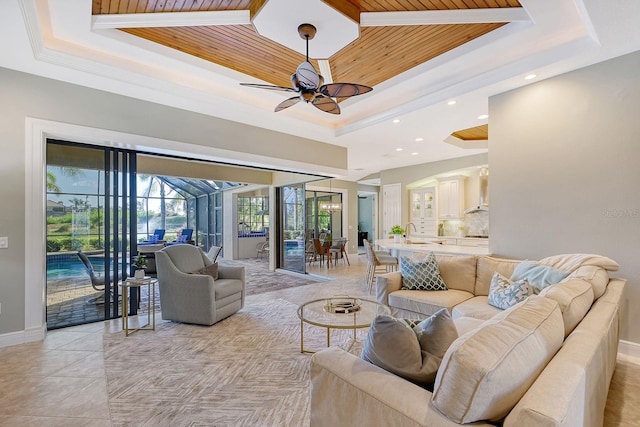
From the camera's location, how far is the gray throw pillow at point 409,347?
130 centimetres

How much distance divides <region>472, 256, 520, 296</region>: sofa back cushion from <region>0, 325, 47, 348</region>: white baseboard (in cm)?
486

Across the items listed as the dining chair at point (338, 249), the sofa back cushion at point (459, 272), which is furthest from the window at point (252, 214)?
the sofa back cushion at point (459, 272)

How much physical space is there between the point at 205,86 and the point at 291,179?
149 inches

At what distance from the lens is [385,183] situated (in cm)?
938

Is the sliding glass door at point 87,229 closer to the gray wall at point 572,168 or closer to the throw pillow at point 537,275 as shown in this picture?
the throw pillow at point 537,275

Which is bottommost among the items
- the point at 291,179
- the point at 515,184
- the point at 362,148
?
the point at 515,184

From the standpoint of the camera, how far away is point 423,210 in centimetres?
855

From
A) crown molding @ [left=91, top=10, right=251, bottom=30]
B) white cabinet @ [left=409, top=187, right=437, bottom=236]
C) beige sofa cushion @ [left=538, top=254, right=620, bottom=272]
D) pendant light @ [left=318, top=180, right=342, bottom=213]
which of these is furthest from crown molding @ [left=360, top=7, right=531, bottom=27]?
pendant light @ [left=318, top=180, right=342, bottom=213]

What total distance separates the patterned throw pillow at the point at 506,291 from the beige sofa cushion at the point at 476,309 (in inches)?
3.1

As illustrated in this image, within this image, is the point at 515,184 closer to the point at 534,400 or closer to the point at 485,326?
the point at 485,326

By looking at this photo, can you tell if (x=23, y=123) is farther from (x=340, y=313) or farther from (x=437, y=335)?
(x=437, y=335)

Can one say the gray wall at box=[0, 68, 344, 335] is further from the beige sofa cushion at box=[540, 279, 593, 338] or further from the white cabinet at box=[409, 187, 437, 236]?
the white cabinet at box=[409, 187, 437, 236]

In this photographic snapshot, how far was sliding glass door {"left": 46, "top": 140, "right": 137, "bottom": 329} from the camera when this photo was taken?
3.74 meters

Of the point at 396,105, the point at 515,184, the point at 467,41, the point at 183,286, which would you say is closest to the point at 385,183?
the point at 396,105
